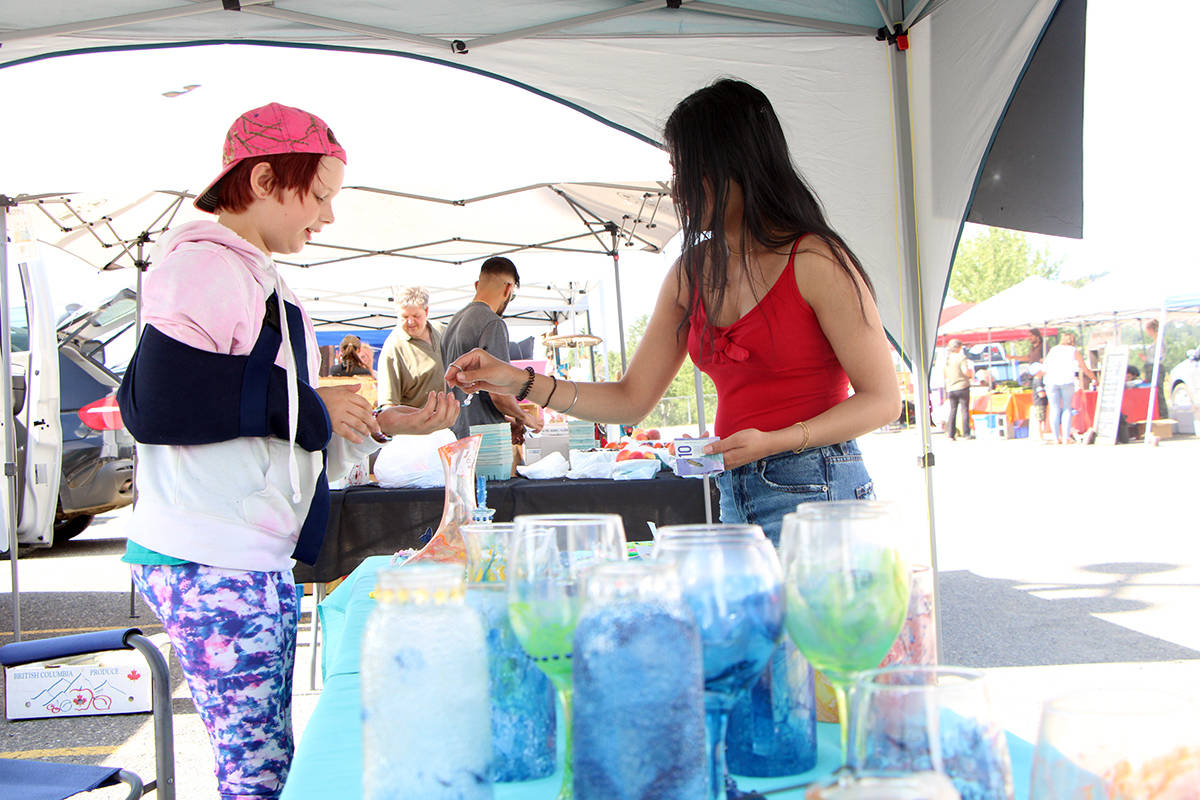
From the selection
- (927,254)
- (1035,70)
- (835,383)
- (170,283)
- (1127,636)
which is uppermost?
(1035,70)

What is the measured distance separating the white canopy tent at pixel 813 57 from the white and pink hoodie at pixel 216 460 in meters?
2.07

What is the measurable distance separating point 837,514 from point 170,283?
112cm

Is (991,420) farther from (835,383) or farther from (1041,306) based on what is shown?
(835,383)

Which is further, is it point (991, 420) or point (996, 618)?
point (991, 420)

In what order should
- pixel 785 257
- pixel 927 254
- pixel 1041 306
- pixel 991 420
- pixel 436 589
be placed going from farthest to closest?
1. pixel 991 420
2. pixel 1041 306
3. pixel 927 254
4. pixel 785 257
5. pixel 436 589

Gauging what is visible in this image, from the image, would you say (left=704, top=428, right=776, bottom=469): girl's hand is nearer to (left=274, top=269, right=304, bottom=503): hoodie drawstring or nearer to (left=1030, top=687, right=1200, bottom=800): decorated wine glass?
(left=274, top=269, right=304, bottom=503): hoodie drawstring

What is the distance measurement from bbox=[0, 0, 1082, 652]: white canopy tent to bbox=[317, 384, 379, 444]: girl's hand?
2117mm

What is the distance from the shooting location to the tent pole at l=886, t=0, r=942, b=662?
125 inches

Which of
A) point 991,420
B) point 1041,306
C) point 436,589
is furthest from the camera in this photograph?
point 991,420

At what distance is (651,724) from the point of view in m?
0.54

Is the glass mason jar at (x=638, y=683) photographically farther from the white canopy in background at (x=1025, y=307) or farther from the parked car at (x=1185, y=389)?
the parked car at (x=1185, y=389)

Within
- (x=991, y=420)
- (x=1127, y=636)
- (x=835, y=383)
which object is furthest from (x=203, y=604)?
(x=991, y=420)

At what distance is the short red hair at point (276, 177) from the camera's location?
1528 mm

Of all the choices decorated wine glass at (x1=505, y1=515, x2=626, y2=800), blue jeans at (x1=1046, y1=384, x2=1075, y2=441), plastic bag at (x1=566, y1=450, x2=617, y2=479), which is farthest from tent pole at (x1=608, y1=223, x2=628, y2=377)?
blue jeans at (x1=1046, y1=384, x2=1075, y2=441)
